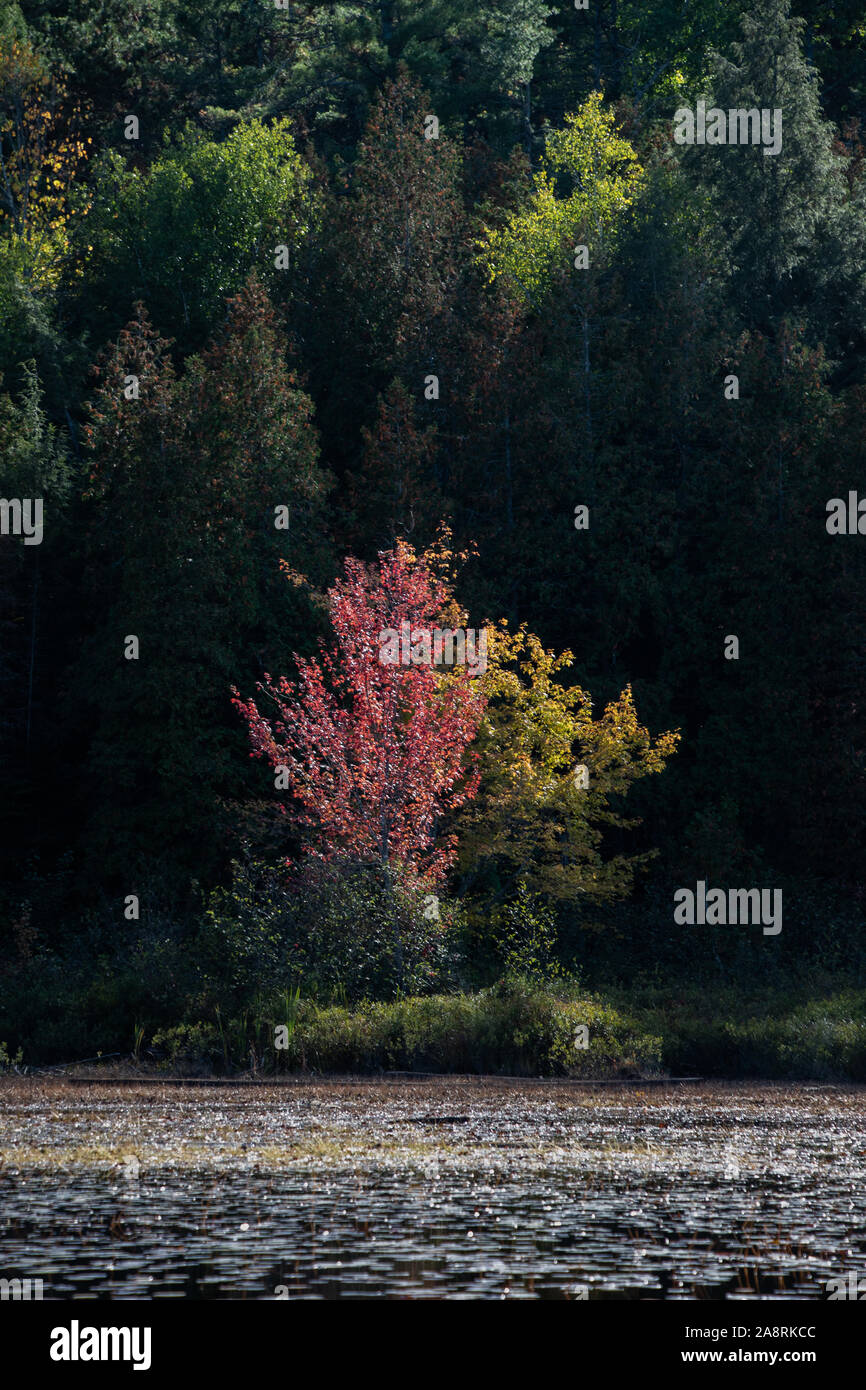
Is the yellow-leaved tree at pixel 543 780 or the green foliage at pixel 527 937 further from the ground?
the yellow-leaved tree at pixel 543 780

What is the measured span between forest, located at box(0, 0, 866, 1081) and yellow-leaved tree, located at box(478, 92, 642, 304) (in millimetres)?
180

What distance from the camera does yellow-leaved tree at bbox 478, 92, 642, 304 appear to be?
4906 centimetres

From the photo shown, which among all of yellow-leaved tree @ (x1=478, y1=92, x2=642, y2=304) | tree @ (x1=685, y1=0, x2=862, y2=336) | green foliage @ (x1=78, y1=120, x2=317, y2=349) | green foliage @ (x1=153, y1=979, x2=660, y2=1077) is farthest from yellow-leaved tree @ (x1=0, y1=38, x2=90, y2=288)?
green foliage @ (x1=153, y1=979, x2=660, y2=1077)

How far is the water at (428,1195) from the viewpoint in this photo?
11.5 metres

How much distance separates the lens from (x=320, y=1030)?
2673cm

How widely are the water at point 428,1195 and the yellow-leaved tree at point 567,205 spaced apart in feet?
99.1

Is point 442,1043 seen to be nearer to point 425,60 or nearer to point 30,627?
point 30,627

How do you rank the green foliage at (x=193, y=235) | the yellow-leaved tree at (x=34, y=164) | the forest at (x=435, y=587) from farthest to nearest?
the yellow-leaved tree at (x=34, y=164) < the green foliage at (x=193, y=235) < the forest at (x=435, y=587)

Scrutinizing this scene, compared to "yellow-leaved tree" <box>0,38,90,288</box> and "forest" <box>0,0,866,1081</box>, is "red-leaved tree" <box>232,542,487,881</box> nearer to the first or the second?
"forest" <box>0,0,866,1081</box>

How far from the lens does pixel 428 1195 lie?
48.6ft

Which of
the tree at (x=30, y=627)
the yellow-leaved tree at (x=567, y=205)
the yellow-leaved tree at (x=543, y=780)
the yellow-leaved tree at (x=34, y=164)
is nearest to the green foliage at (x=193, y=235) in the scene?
the yellow-leaved tree at (x=34, y=164)

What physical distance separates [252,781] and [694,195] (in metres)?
21.9

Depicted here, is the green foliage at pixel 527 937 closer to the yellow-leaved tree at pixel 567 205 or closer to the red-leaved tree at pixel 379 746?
the red-leaved tree at pixel 379 746
